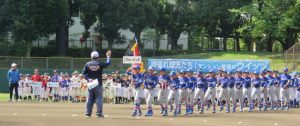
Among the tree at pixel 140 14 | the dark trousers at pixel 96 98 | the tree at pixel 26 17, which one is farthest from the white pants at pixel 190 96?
the tree at pixel 140 14

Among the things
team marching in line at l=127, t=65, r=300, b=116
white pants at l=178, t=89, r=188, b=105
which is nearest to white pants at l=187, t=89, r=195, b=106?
team marching in line at l=127, t=65, r=300, b=116

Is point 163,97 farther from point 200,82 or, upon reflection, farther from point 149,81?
point 200,82

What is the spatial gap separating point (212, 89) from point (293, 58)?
2276 cm

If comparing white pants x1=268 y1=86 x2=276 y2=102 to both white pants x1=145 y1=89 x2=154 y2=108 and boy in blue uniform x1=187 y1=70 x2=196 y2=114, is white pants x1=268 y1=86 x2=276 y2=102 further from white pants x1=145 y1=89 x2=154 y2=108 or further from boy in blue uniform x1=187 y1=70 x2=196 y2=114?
white pants x1=145 y1=89 x2=154 y2=108

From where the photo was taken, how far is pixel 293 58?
50094mm

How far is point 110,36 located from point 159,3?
321 inches

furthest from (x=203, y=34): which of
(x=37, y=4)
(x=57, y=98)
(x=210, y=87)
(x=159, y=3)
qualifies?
(x=210, y=87)

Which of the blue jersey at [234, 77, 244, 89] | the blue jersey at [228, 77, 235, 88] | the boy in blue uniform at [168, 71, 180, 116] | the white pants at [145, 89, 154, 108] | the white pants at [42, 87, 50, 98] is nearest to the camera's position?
the white pants at [145, 89, 154, 108]

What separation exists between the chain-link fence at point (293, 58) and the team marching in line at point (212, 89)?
10794 mm

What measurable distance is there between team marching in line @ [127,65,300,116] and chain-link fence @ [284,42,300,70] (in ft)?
35.4

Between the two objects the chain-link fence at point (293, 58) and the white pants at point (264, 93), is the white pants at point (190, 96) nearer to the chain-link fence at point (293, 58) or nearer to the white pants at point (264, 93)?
the white pants at point (264, 93)

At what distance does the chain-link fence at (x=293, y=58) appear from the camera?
46.3m

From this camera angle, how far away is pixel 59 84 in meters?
37.8

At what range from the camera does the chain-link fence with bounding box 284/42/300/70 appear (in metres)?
46.3
